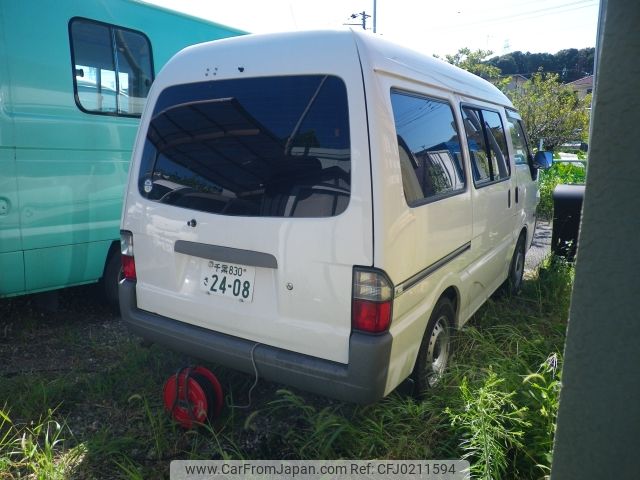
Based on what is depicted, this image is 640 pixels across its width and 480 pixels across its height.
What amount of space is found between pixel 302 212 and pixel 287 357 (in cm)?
74

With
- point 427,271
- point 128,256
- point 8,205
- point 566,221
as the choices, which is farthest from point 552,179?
point 8,205

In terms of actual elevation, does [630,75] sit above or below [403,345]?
above

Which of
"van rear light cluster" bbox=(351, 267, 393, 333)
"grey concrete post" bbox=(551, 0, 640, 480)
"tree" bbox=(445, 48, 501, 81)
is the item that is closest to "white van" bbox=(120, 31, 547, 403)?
"van rear light cluster" bbox=(351, 267, 393, 333)

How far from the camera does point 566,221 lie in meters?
5.68

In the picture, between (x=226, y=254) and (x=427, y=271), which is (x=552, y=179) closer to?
(x=427, y=271)

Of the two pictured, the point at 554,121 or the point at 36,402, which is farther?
the point at 554,121

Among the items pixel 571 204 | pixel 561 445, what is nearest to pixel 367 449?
pixel 561 445

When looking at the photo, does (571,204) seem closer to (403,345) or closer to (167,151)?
(403,345)

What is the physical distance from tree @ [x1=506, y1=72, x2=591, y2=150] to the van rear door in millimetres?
13367

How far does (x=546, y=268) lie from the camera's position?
541 centimetres

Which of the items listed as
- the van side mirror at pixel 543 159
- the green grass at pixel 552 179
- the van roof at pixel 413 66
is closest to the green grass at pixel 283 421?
the van roof at pixel 413 66

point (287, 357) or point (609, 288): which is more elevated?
point (609, 288)

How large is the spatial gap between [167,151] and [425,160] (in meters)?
1.48

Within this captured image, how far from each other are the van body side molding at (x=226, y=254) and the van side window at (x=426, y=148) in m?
0.78
